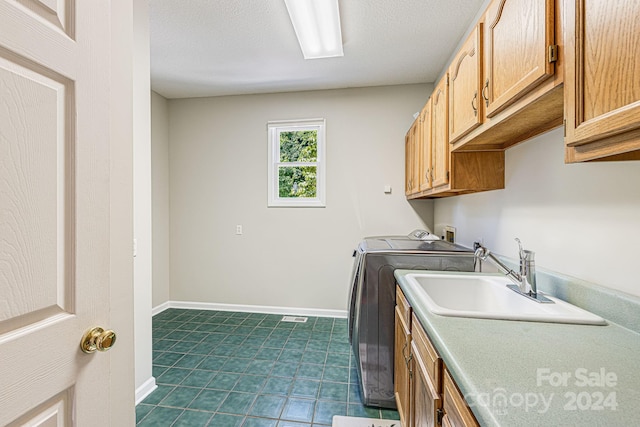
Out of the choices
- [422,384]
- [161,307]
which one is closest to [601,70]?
[422,384]

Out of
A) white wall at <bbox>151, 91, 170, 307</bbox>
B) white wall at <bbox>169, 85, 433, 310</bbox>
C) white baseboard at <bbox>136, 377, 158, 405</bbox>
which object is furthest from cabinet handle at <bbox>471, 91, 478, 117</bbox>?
white wall at <bbox>151, 91, 170, 307</bbox>

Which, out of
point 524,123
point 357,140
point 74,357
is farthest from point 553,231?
point 357,140

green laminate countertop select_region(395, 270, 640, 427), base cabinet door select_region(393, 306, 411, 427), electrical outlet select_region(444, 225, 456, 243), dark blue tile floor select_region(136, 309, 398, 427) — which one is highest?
electrical outlet select_region(444, 225, 456, 243)

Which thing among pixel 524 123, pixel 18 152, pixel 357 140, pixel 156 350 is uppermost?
pixel 357 140

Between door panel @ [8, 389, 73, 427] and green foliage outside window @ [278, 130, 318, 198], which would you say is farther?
green foliage outside window @ [278, 130, 318, 198]

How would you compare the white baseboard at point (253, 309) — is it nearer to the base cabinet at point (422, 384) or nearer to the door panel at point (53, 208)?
the base cabinet at point (422, 384)

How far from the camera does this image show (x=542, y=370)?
69 centimetres

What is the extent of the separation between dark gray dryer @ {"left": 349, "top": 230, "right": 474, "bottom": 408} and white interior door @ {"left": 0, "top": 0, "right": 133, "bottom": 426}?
140 centimetres

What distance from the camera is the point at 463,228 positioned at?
2.52 metres

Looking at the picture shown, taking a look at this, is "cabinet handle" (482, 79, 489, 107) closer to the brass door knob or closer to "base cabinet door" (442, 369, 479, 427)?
"base cabinet door" (442, 369, 479, 427)

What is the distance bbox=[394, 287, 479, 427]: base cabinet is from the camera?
2.54 feet

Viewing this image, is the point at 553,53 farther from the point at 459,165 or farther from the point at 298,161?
Result: the point at 298,161

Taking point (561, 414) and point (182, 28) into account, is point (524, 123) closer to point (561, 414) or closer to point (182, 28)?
point (561, 414)

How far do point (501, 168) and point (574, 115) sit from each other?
121 cm
